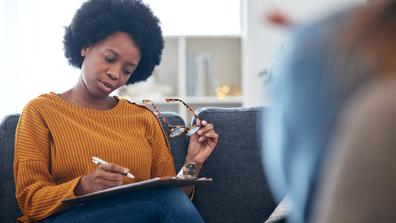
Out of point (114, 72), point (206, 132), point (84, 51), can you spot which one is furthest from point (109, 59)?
point (206, 132)

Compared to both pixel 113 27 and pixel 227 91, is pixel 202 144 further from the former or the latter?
pixel 227 91

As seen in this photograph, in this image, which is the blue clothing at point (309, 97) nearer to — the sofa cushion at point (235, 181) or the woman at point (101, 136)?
the woman at point (101, 136)

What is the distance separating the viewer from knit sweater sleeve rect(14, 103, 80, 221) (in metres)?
1.57

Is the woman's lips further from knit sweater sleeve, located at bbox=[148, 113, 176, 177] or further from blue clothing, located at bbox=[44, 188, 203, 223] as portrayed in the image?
blue clothing, located at bbox=[44, 188, 203, 223]

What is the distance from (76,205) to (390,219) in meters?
1.21

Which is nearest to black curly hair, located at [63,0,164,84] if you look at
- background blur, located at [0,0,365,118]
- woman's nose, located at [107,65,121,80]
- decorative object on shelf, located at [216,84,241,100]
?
woman's nose, located at [107,65,121,80]

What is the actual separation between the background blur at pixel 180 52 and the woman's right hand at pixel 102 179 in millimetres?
2244

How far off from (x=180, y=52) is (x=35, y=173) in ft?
8.19

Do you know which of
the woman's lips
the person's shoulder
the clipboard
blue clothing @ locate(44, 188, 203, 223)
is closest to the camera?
the clipboard

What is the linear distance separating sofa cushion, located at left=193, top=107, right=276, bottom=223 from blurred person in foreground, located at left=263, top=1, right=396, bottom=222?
61.2 inches

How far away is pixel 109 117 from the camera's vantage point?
1.89 m

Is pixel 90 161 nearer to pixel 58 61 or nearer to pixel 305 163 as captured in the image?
pixel 305 163

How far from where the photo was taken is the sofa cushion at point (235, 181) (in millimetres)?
2018

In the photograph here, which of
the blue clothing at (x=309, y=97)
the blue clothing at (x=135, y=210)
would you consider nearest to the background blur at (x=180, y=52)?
the blue clothing at (x=135, y=210)
